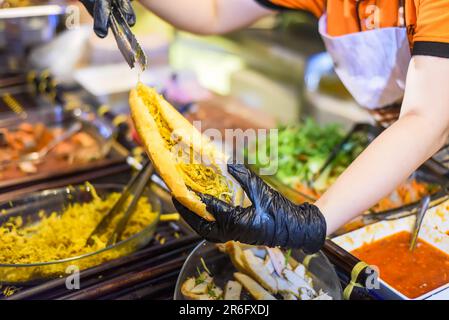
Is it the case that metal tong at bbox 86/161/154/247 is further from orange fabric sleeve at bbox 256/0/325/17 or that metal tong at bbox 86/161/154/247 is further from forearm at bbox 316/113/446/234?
orange fabric sleeve at bbox 256/0/325/17

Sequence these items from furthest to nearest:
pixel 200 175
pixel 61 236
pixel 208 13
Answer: pixel 208 13 → pixel 61 236 → pixel 200 175

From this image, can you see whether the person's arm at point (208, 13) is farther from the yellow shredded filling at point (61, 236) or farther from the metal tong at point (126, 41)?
the yellow shredded filling at point (61, 236)

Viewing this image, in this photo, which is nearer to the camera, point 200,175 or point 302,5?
point 200,175

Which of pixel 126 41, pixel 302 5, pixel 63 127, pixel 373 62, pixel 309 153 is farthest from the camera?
pixel 63 127

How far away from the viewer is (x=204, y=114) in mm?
3035

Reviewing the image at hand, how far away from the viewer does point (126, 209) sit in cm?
181

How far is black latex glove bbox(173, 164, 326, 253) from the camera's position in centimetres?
117

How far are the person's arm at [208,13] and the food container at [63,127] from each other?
0.65m

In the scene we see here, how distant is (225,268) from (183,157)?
0.46 metres

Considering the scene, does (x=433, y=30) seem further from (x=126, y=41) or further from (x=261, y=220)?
(x=126, y=41)

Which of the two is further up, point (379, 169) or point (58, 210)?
point (379, 169)

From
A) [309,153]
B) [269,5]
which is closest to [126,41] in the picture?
[269,5]

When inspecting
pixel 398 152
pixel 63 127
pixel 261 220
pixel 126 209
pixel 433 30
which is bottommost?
pixel 63 127

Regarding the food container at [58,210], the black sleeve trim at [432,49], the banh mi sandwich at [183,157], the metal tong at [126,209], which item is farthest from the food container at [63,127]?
the black sleeve trim at [432,49]
